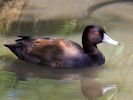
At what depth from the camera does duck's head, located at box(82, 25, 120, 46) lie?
6573mm

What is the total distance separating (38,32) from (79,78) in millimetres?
Answer: 1737

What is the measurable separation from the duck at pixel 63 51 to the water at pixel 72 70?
0.34 feet

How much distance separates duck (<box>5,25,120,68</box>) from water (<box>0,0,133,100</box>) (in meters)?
0.10

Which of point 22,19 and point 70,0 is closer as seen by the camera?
point 22,19

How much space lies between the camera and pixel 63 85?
236 inches

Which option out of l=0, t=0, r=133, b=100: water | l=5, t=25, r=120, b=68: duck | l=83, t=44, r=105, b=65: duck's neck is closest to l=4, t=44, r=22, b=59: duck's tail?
l=5, t=25, r=120, b=68: duck

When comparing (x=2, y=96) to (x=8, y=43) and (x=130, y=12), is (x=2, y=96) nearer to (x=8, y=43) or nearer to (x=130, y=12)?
(x=8, y=43)

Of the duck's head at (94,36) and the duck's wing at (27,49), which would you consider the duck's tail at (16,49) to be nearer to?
the duck's wing at (27,49)

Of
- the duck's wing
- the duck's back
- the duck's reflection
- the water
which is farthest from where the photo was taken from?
the duck's wing

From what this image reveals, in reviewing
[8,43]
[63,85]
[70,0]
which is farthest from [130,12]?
[63,85]

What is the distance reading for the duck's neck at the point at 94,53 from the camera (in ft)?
21.4

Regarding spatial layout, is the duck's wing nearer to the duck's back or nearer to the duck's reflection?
the duck's back

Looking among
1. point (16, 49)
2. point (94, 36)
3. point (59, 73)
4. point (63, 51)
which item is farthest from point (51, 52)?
point (94, 36)

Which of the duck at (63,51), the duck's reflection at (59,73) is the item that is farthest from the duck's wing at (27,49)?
the duck's reflection at (59,73)
